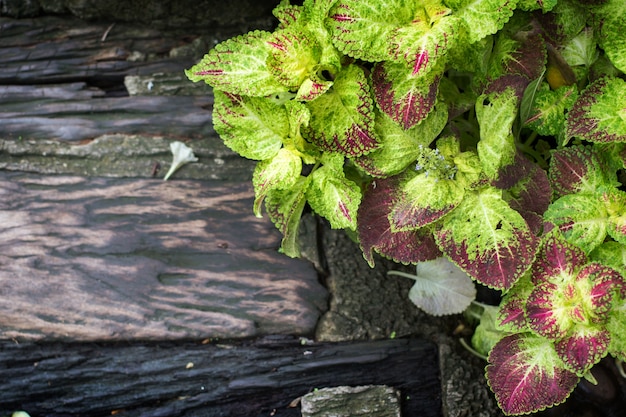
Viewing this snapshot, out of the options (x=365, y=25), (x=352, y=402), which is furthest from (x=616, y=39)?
(x=352, y=402)

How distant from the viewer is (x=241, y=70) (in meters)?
1.49

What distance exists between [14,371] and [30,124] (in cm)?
72

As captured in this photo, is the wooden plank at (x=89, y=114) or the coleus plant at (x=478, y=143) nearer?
the coleus plant at (x=478, y=143)

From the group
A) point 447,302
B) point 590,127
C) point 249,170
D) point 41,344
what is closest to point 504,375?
point 447,302

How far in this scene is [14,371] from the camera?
1.76 metres

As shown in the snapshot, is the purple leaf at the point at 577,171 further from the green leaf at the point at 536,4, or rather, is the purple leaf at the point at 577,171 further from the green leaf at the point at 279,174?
the green leaf at the point at 279,174

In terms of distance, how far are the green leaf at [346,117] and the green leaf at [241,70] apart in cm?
10

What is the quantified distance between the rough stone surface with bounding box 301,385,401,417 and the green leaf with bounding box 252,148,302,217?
57 centimetres

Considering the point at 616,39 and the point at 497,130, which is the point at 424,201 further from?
the point at 616,39

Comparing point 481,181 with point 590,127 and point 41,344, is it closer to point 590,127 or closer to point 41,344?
point 590,127

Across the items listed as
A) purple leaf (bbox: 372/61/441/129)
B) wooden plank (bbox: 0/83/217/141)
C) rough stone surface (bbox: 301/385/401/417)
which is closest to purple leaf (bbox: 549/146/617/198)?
purple leaf (bbox: 372/61/441/129)

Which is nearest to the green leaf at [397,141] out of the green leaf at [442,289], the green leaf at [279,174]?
the green leaf at [279,174]

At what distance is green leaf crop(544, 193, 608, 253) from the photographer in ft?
4.83

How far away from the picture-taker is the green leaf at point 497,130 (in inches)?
54.5
